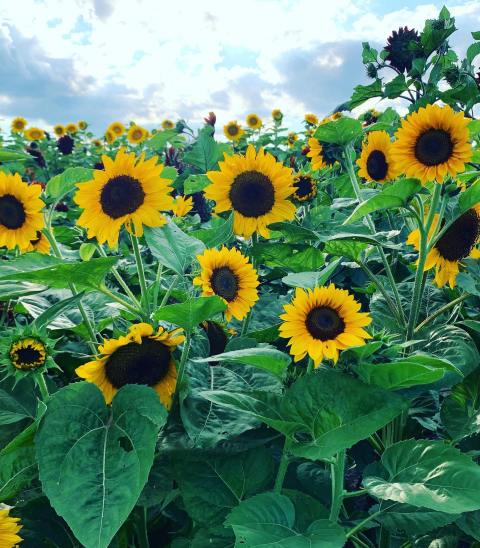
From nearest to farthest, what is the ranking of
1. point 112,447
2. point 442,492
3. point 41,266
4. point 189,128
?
point 442,492
point 112,447
point 41,266
point 189,128

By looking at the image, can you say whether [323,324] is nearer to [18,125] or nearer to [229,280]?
[229,280]

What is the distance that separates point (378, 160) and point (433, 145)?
0.35 meters

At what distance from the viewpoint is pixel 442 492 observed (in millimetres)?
898

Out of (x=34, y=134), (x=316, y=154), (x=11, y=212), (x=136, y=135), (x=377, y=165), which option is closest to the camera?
(x=11, y=212)

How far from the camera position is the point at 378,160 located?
1.67m

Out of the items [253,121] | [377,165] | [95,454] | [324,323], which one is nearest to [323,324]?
[324,323]

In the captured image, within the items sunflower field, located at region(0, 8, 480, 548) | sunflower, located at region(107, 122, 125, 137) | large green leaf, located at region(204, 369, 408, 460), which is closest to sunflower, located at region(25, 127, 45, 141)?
sunflower, located at region(107, 122, 125, 137)

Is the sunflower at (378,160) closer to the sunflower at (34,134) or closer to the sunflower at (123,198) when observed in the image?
the sunflower at (123,198)

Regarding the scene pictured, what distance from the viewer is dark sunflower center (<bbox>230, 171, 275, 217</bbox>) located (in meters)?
1.46

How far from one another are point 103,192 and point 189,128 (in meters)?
3.54

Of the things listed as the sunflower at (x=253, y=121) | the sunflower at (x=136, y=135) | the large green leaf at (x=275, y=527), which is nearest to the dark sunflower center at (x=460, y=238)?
the large green leaf at (x=275, y=527)

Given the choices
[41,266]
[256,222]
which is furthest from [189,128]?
[41,266]

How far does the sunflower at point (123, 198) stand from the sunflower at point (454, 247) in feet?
2.11

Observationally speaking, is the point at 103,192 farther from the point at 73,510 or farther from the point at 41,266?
the point at 73,510
